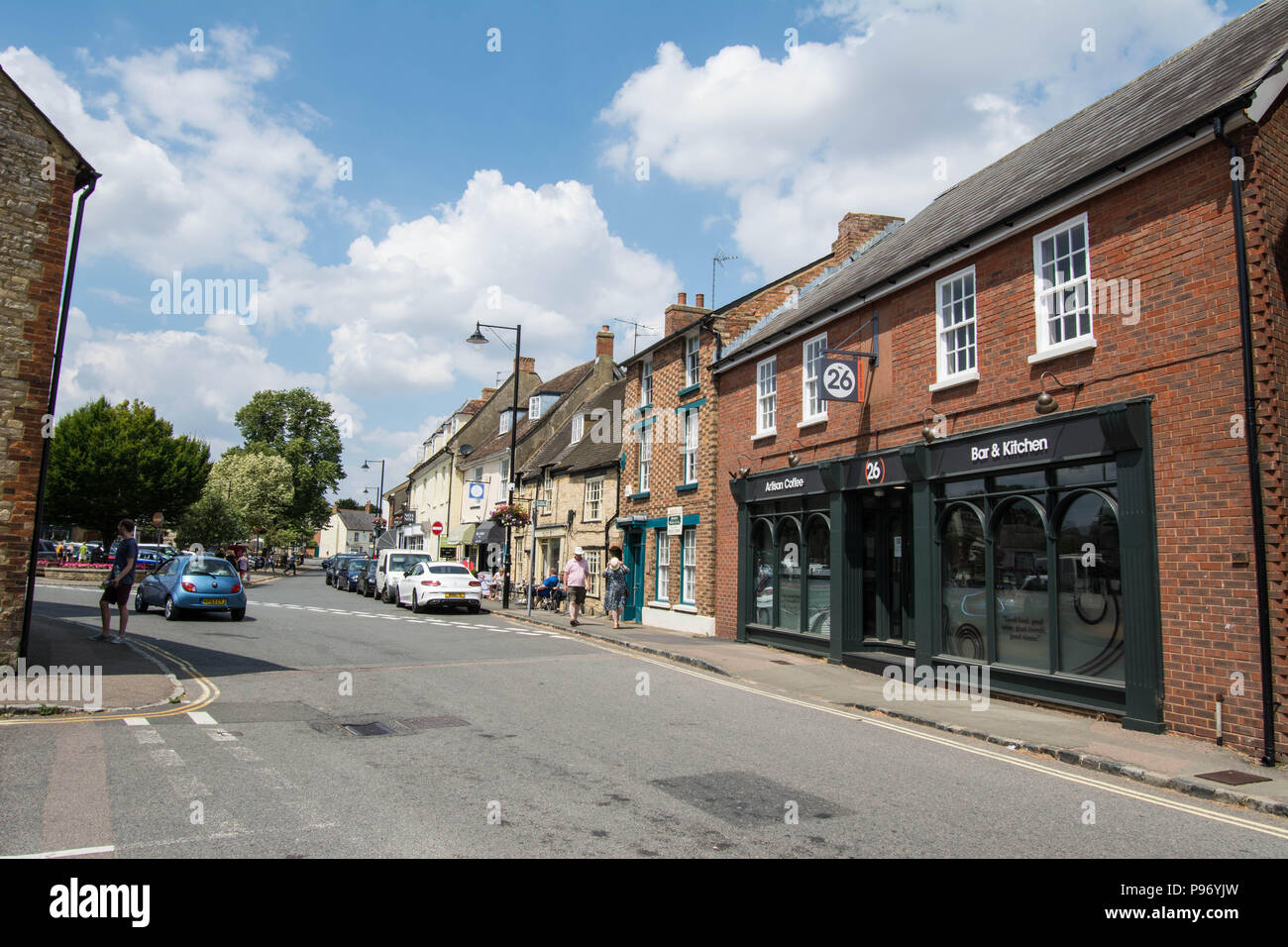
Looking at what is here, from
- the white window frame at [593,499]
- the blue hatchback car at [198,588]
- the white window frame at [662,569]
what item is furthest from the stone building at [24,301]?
the white window frame at [593,499]

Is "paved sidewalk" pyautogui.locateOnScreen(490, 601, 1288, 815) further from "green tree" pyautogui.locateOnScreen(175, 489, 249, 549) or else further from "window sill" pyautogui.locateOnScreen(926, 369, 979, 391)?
"green tree" pyautogui.locateOnScreen(175, 489, 249, 549)

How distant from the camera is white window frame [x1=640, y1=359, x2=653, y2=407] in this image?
24031 millimetres

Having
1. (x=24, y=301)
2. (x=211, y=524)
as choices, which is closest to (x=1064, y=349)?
(x=24, y=301)

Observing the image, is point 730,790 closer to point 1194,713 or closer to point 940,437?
point 1194,713

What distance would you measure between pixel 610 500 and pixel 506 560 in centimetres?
461

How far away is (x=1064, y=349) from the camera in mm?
10359

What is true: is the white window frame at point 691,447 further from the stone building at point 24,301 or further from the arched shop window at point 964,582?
the stone building at point 24,301

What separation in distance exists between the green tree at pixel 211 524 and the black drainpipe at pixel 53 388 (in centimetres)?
3807

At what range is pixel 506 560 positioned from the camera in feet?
91.9

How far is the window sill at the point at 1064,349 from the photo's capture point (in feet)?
33.0

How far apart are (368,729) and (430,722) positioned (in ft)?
2.12

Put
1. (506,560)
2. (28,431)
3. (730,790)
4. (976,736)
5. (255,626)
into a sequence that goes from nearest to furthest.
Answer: (730,790) → (976,736) → (28,431) → (255,626) → (506,560)

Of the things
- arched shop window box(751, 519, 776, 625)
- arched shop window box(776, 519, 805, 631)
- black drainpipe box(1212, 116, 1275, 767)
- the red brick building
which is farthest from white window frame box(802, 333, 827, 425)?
black drainpipe box(1212, 116, 1275, 767)
